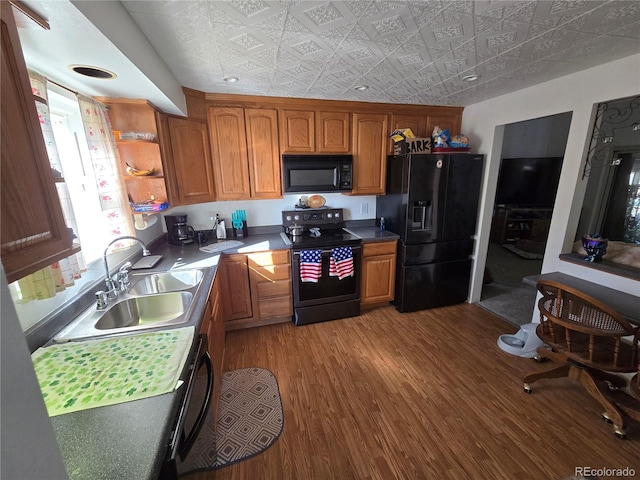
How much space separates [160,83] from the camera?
164cm

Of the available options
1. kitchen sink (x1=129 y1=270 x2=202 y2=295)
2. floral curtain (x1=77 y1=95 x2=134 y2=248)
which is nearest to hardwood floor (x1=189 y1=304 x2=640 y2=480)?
kitchen sink (x1=129 y1=270 x2=202 y2=295)

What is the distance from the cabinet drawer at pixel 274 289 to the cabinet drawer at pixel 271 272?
44mm

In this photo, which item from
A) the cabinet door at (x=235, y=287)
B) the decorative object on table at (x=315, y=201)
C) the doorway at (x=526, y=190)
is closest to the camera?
the cabinet door at (x=235, y=287)

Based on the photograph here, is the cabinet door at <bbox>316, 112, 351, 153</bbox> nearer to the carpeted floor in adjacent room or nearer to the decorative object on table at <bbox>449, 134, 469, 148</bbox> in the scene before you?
the decorative object on table at <bbox>449, 134, 469, 148</bbox>

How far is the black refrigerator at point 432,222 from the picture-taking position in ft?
8.88

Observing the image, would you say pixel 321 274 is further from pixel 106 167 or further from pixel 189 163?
pixel 106 167

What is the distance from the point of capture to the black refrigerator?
8.88 feet

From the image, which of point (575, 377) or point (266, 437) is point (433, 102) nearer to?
point (575, 377)

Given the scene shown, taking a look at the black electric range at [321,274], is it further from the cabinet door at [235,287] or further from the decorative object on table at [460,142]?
the decorative object on table at [460,142]

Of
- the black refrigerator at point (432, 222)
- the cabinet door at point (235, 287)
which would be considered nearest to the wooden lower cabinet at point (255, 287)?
the cabinet door at point (235, 287)

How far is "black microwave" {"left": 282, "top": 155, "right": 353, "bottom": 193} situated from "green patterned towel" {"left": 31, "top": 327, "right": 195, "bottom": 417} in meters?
1.86

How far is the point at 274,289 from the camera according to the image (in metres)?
2.68

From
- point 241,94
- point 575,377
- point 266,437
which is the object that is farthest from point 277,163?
point 575,377

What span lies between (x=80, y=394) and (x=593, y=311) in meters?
2.45
